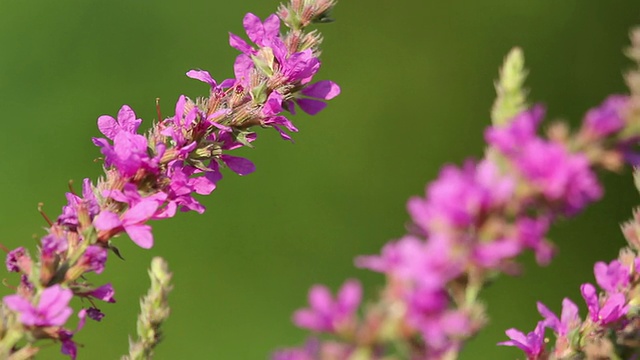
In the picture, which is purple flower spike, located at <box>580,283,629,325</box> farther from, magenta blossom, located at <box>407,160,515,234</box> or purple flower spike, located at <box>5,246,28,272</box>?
purple flower spike, located at <box>5,246,28,272</box>

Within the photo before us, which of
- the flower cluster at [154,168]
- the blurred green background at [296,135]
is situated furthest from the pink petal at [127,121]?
the blurred green background at [296,135]

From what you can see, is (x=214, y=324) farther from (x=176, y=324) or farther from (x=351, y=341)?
(x=351, y=341)

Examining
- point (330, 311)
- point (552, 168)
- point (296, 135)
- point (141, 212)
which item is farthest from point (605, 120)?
point (296, 135)

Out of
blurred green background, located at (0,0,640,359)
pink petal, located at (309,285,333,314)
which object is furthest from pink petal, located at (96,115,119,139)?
blurred green background, located at (0,0,640,359)

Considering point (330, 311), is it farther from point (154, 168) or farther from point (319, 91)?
point (319, 91)

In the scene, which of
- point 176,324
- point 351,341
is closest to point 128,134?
point 351,341

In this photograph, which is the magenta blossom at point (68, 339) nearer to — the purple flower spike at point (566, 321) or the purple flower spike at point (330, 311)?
the purple flower spike at point (330, 311)
